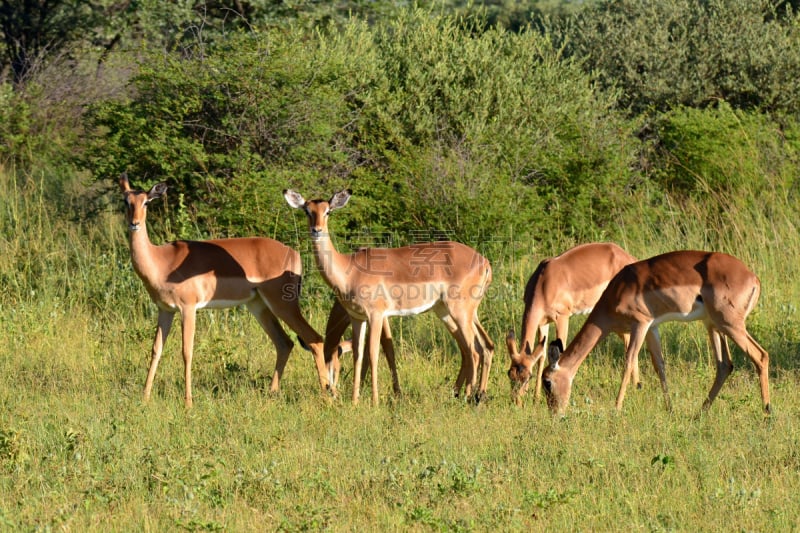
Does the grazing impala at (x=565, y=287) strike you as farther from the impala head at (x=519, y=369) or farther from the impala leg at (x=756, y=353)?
the impala leg at (x=756, y=353)

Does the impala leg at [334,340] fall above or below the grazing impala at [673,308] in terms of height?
below

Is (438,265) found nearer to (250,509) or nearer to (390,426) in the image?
(390,426)

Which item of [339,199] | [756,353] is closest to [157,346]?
[339,199]

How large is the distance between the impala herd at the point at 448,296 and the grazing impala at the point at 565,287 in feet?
0.04

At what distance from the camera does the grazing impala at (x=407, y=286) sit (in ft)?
25.7

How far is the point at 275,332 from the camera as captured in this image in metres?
8.52

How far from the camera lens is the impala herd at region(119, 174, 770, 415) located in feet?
24.2

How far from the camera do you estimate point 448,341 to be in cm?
950

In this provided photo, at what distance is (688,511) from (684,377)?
9.55 ft

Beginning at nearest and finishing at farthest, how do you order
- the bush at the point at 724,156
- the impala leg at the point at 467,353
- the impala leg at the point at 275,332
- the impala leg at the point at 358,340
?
the impala leg at the point at 358,340
the impala leg at the point at 467,353
the impala leg at the point at 275,332
the bush at the point at 724,156

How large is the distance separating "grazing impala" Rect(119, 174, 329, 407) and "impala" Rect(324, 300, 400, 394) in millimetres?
134

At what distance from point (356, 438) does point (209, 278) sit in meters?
2.00

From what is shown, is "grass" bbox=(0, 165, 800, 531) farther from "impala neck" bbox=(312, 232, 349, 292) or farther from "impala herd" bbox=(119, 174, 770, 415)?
"impala neck" bbox=(312, 232, 349, 292)

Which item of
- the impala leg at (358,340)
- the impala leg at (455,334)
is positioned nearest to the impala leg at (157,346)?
the impala leg at (358,340)
